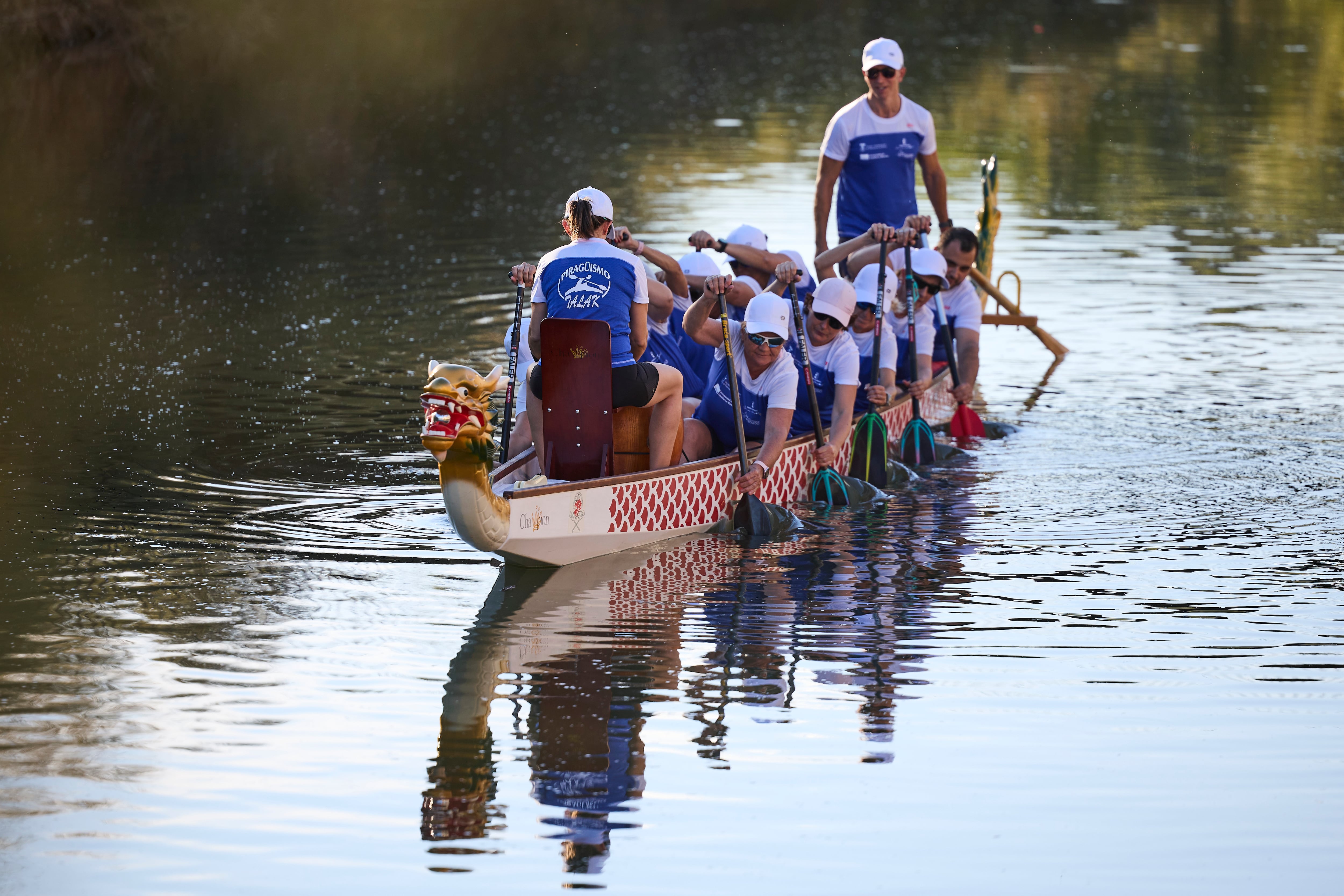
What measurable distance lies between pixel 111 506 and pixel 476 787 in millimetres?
4560

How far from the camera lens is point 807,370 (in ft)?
34.7

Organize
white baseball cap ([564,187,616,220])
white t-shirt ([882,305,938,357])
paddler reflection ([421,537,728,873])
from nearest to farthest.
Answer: paddler reflection ([421,537,728,873])
white baseball cap ([564,187,616,220])
white t-shirt ([882,305,938,357])

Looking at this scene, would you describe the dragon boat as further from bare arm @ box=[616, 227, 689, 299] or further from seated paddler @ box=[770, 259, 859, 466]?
bare arm @ box=[616, 227, 689, 299]

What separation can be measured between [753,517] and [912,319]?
288 centimetres

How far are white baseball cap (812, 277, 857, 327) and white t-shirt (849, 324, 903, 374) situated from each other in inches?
35.4

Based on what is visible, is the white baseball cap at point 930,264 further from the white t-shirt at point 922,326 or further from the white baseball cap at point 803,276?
the white baseball cap at point 803,276

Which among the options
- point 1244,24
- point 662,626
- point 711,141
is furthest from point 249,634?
point 1244,24

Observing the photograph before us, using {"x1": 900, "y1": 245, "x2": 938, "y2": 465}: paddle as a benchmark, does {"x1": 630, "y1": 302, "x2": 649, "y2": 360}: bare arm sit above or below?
Answer: above

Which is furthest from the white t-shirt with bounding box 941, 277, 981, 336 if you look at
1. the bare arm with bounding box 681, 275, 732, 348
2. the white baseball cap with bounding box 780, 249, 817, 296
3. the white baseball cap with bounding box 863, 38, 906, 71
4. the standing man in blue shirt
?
the bare arm with bounding box 681, 275, 732, 348

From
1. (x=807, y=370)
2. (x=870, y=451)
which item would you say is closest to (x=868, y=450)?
(x=870, y=451)

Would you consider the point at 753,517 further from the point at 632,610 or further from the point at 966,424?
the point at 966,424

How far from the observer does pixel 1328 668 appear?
7.73 metres

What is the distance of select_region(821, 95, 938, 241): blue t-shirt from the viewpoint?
12758mm

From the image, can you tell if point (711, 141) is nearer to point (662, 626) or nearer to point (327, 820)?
point (662, 626)
